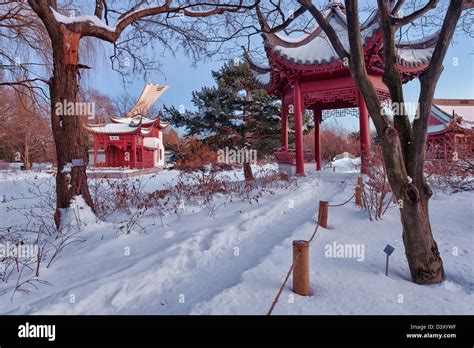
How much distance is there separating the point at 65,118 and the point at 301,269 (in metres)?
4.67

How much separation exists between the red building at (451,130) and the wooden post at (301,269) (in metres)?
5.34

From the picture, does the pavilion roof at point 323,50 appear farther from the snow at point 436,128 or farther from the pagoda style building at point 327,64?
the snow at point 436,128

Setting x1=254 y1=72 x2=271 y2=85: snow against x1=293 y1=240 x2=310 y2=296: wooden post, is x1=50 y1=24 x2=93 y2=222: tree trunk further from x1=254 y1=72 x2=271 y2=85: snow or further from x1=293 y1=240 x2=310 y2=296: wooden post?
x1=254 y1=72 x2=271 y2=85: snow

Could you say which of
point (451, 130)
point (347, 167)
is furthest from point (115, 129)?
point (451, 130)

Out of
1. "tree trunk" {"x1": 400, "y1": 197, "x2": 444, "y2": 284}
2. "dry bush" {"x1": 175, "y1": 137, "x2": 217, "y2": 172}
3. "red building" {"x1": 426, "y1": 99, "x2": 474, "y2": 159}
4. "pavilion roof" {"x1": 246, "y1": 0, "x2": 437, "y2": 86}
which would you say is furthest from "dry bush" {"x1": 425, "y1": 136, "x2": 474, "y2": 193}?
"dry bush" {"x1": 175, "y1": 137, "x2": 217, "y2": 172}

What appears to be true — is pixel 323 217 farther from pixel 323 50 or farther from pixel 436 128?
pixel 436 128

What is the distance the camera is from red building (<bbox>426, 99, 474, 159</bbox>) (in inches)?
222

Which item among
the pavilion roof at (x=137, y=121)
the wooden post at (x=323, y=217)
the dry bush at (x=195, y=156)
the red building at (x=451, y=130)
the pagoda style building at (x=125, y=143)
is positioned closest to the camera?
the wooden post at (x=323, y=217)

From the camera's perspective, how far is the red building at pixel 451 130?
5.64 m

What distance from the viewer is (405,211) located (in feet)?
8.58

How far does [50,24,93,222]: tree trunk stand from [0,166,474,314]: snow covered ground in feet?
1.35

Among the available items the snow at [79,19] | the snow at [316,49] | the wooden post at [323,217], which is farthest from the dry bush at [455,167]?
the snow at [79,19]
